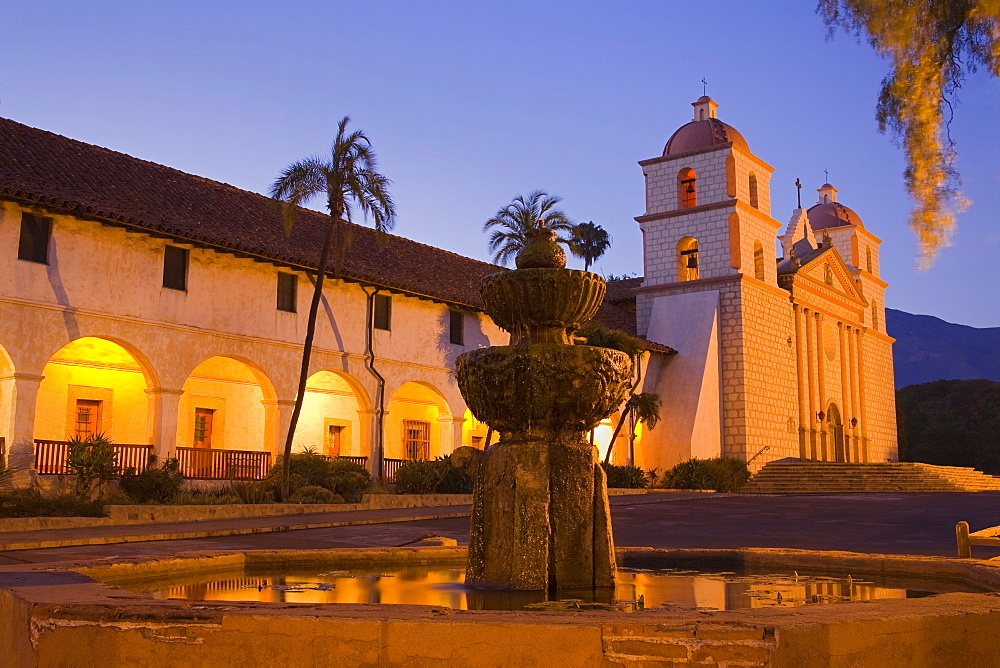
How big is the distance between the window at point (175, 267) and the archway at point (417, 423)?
8216 mm

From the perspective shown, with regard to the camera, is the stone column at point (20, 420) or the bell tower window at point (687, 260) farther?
the bell tower window at point (687, 260)

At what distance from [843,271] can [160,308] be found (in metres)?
31.2

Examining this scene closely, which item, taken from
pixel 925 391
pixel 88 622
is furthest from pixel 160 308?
pixel 925 391

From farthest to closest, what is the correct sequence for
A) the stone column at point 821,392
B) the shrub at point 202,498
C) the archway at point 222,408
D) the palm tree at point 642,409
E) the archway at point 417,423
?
the stone column at point 821,392 → the palm tree at point 642,409 → the archway at point 417,423 → the archway at point 222,408 → the shrub at point 202,498

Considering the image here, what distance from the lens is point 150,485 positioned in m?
19.1

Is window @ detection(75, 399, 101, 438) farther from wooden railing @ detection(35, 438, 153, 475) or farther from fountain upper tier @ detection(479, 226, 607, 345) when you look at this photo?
fountain upper tier @ detection(479, 226, 607, 345)

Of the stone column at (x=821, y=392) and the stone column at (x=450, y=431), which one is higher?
the stone column at (x=821, y=392)

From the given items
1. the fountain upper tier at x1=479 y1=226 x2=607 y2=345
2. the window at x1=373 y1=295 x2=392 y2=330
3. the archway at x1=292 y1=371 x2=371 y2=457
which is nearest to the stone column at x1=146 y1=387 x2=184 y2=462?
the archway at x1=292 y1=371 x2=371 y2=457

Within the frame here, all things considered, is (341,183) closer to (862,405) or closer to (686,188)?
(686,188)

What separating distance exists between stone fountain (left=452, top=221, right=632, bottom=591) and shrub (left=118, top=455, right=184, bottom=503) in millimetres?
13799

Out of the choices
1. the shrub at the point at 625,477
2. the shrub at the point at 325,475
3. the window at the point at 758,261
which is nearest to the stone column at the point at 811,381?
the window at the point at 758,261

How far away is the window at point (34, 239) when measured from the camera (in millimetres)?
18578

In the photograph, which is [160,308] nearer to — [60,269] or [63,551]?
[60,269]

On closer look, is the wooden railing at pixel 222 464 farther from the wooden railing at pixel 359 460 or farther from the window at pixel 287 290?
the window at pixel 287 290
